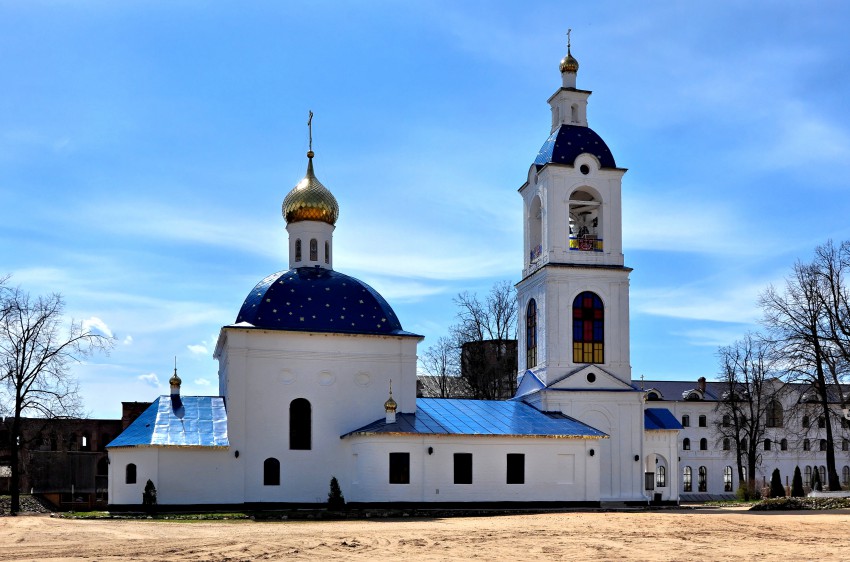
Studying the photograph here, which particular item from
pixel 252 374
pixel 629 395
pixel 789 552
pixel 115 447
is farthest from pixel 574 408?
pixel 789 552

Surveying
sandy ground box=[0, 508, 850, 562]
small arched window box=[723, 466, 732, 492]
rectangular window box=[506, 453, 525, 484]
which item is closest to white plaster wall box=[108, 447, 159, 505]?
sandy ground box=[0, 508, 850, 562]

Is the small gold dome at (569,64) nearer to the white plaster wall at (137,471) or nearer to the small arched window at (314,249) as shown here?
the small arched window at (314,249)

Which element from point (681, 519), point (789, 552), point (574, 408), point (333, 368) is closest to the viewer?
point (789, 552)

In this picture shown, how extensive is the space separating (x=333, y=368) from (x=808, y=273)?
19754mm

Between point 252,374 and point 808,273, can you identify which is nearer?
point 252,374

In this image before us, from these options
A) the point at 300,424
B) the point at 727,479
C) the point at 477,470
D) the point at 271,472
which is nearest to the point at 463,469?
the point at 477,470

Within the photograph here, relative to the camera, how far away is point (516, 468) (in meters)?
39.1

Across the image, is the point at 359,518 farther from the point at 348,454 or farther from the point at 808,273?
the point at 808,273

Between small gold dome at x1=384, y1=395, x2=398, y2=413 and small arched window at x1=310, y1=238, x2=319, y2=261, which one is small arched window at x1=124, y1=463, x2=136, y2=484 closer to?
small gold dome at x1=384, y1=395, x2=398, y2=413

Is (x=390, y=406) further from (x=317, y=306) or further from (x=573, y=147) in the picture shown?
(x=573, y=147)

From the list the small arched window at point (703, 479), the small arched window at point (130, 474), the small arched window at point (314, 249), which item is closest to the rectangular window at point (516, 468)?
the small arched window at point (314, 249)

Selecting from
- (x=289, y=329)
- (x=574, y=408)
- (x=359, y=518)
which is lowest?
(x=359, y=518)

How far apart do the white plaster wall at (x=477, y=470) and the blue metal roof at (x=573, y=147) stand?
1211 centimetres

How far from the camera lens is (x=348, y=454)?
128ft
